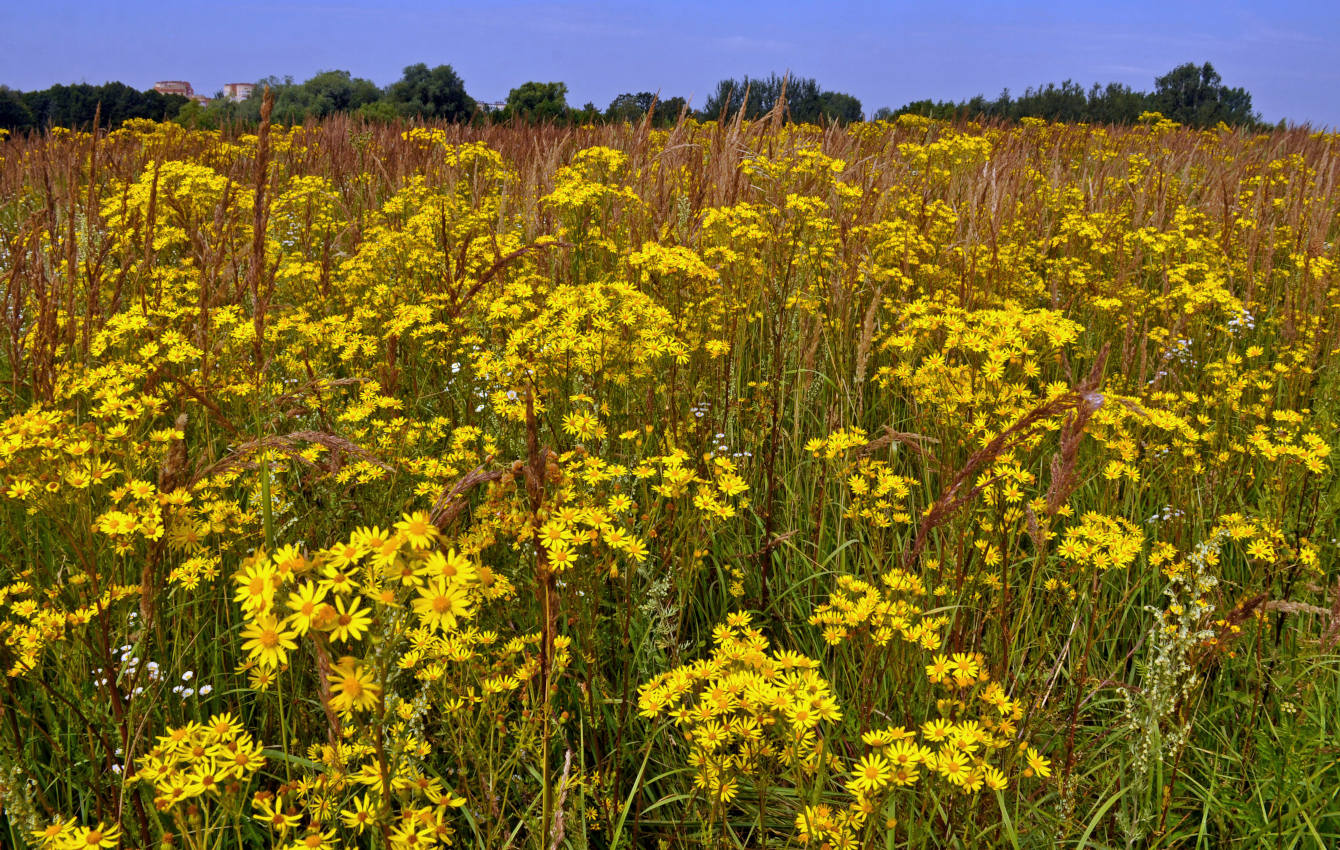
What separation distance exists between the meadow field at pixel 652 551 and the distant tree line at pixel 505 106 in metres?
5.66

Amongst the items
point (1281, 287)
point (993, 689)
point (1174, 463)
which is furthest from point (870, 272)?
point (1281, 287)

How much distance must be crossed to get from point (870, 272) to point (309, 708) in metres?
2.82

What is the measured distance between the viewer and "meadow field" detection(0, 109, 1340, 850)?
4.37 ft

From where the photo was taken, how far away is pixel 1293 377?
3482mm

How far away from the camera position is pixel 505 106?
547 inches

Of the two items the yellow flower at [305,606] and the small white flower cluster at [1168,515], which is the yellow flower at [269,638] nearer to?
the yellow flower at [305,606]

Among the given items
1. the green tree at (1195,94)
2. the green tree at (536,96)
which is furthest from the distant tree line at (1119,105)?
the green tree at (536,96)

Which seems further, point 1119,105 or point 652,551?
point 1119,105

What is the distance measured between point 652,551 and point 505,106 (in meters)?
13.5

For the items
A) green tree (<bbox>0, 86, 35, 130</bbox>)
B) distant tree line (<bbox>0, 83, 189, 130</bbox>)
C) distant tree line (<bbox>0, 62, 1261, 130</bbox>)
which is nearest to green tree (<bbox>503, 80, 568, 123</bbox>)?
distant tree line (<bbox>0, 62, 1261, 130</bbox>)

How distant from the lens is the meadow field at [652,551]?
4.37ft

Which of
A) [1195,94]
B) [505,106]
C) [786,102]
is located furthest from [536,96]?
[1195,94]

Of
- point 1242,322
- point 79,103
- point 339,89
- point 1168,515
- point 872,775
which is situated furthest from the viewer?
point 339,89

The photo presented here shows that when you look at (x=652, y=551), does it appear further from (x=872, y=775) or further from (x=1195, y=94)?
(x=1195, y=94)
